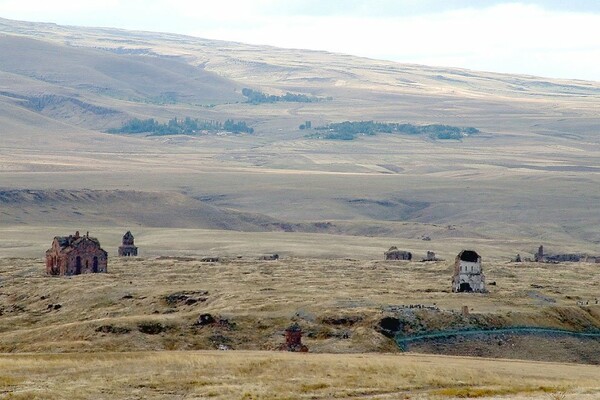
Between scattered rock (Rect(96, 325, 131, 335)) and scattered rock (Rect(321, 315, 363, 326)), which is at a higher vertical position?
scattered rock (Rect(321, 315, 363, 326))

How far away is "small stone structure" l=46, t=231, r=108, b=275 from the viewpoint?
113438 mm

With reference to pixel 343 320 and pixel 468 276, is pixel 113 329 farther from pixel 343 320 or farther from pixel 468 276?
pixel 468 276

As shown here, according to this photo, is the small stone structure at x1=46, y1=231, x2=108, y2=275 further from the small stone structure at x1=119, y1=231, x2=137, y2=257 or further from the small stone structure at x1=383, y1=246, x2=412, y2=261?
the small stone structure at x1=383, y1=246, x2=412, y2=261

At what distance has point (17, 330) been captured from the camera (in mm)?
83188

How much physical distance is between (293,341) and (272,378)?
15.7 metres

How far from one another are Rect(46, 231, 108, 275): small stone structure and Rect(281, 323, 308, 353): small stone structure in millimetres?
44181

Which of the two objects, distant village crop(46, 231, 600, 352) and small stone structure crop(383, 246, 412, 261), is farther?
small stone structure crop(383, 246, 412, 261)

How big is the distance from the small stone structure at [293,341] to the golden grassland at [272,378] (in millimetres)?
6589

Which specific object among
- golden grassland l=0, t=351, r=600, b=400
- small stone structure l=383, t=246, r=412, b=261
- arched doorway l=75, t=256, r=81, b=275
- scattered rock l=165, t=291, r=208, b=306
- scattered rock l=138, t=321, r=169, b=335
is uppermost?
golden grassland l=0, t=351, r=600, b=400

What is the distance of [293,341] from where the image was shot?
237 ft

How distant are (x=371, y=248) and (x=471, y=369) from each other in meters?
106

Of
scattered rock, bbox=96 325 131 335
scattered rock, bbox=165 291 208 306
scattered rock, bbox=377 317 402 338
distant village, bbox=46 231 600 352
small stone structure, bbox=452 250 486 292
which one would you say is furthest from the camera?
small stone structure, bbox=452 250 486 292

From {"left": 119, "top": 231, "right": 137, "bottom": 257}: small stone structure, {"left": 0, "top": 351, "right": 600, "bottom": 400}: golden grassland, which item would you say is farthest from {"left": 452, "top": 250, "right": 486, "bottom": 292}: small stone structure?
{"left": 119, "top": 231, "right": 137, "bottom": 257}: small stone structure

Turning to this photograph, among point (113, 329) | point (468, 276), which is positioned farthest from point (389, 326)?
point (468, 276)
